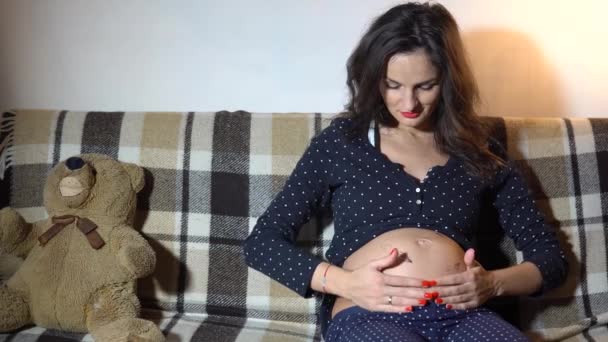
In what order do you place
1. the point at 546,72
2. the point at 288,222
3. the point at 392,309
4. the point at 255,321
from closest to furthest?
1. the point at 392,309
2. the point at 288,222
3. the point at 255,321
4. the point at 546,72

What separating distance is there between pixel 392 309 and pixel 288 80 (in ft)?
2.43

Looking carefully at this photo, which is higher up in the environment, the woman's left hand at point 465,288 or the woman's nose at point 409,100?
the woman's nose at point 409,100

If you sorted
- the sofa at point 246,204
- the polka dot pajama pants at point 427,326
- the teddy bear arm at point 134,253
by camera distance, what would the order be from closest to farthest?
the polka dot pajama pants at point 427,326, the teddy bear arm at point 134,253, the sofa at point 246,204

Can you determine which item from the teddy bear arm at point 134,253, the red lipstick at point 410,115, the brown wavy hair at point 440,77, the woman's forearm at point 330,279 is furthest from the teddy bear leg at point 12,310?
the red lipstick at point 410,115

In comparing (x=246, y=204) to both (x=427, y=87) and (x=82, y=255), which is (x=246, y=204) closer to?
(x=82, y=255)

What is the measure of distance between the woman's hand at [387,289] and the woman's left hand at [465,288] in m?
0.04

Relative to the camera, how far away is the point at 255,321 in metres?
1.42

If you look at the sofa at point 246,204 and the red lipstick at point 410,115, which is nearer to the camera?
the red lipstick at point 410,115

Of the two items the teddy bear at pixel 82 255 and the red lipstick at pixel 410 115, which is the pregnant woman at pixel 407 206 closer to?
the red lipstick at pixel 410 115

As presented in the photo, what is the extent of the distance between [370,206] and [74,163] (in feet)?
2.17

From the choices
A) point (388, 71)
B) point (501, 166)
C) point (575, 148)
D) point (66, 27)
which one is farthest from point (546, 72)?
point (66, 27)

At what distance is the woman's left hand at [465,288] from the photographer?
1.13 meters

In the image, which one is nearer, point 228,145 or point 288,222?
point 288,222

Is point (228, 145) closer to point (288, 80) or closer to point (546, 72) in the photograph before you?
point (288, 80)
